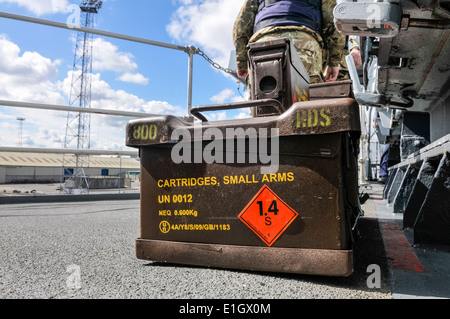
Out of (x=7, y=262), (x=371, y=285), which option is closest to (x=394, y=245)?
Answer: (x=371, y=285)

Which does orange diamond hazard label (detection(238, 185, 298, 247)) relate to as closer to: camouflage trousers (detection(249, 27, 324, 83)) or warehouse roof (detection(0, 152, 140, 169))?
camouflage trousers (detection(249, 27, 324, 83))

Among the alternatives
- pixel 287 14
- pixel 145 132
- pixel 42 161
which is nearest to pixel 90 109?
pixel 287 14

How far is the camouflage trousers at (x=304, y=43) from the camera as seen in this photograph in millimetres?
1749

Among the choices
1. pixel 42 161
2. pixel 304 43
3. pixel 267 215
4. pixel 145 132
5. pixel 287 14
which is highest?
pixel 42 161

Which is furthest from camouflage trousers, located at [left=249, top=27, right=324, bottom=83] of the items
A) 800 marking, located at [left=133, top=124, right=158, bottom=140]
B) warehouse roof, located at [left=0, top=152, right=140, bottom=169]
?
warehouse roof, located at [left=0, top=152, right=140, bottom=169]

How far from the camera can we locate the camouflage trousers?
1.75 m

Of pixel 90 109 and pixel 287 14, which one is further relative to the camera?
pixel 90 109

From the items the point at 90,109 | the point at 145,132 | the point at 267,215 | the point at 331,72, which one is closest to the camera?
the point at 267,215

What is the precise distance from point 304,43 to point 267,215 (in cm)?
121

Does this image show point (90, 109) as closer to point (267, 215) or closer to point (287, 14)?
point (287, 14)

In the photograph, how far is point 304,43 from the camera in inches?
69.9

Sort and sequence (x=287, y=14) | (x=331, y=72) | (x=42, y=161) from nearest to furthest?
(x=287, y=14) < (x=331, y=72) < (x=42, y=161)

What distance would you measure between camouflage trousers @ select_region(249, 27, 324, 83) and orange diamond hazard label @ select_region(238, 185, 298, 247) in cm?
110
